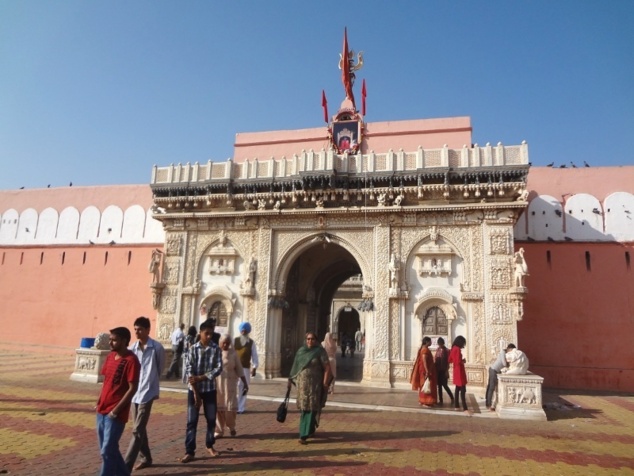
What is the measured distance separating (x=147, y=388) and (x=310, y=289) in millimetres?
11355

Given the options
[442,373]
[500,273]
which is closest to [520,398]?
[442,373]

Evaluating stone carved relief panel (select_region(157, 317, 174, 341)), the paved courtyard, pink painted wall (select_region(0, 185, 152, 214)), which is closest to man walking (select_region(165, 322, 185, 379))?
stone carved relief panel (select_region(157, 317, 174, 341))

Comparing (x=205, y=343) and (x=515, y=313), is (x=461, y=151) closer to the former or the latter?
(x=515, y=313)

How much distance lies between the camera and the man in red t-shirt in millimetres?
3777

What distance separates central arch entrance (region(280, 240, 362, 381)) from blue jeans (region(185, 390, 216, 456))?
316 inches

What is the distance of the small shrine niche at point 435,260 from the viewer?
39.5ft

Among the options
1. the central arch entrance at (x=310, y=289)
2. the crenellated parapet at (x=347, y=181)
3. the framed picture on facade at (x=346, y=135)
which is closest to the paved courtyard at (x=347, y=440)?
the central arch entrance at (x=310, y=289)

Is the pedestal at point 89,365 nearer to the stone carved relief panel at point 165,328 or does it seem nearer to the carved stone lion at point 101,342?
the carved stone lion at point 101,342

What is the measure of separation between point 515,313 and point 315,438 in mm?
7112

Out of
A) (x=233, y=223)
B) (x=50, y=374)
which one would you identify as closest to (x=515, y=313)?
(x=233, y=223)

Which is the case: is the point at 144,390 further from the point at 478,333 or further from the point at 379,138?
the point at 379,138

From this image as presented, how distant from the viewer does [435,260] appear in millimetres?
12164

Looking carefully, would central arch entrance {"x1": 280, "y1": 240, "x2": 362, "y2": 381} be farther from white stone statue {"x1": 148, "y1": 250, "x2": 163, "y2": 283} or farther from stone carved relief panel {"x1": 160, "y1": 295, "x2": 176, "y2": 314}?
white stone statue {"x1": 148, "y1": 250, "x2": 163, "y2": 283}

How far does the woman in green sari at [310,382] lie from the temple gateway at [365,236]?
5989mm
